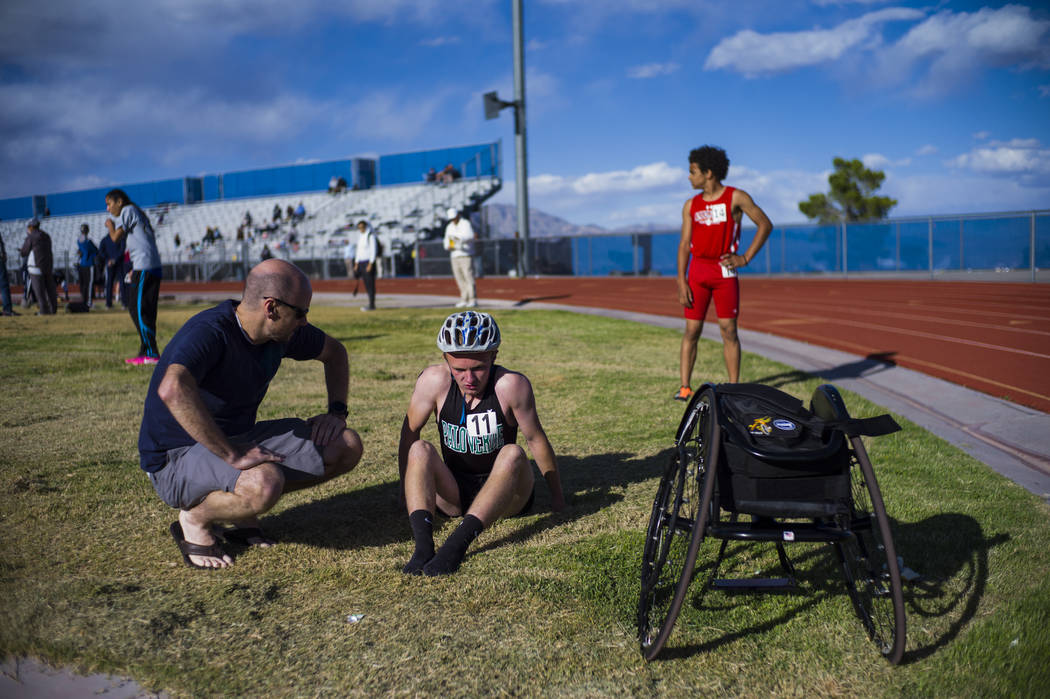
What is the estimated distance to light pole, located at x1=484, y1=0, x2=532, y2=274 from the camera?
85.8 ft

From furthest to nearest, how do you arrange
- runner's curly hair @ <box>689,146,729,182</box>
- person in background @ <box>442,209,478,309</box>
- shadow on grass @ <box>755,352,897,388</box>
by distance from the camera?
person in background @ <box>442,209,478,309</box>, shadow on grass @ <box>755,352,897,388</box>, runner's curly hair @ <box>689,146,729,182</box>

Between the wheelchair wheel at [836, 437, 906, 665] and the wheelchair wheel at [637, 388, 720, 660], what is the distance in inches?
18.9

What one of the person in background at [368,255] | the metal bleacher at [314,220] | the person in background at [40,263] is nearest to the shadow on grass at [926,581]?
the person in background at [368,255]

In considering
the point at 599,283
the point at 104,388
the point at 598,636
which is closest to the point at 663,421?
the point at 598,636

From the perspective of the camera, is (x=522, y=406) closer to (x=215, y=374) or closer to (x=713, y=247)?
(x=215, y=374)

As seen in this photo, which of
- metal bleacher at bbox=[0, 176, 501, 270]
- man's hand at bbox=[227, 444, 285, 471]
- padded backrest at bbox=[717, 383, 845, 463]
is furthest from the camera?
metal bleacher at bbox=[0, 176, 501, 270]

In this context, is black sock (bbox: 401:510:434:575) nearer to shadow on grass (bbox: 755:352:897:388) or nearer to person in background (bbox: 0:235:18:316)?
shadow on grass (bbox: 755:352:897:388)

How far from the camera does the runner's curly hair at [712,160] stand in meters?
7.05

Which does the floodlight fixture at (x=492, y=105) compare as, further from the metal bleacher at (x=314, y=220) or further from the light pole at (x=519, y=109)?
the metal bleacher at (x=314, y=220)

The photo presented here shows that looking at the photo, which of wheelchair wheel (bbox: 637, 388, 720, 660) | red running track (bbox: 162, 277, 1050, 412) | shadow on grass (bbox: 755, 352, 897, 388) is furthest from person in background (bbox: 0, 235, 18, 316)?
wheelchair wheel (bbox: 637, 388, 720, 660)

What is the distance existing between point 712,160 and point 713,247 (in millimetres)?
747

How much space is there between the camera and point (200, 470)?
146 inches

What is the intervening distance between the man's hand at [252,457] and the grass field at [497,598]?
0.50 m

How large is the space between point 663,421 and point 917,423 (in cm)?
193
